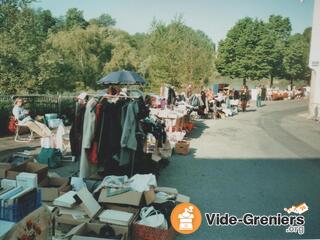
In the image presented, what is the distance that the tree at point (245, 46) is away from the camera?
5019 millimetres

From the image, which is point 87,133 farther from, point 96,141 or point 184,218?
point 184,218

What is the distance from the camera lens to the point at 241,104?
18.3 metres

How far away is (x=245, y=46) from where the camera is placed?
6520 mm

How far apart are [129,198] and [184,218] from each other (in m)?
0.65

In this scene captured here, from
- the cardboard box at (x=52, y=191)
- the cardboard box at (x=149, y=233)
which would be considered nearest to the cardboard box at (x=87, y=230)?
the cardboard box at (x=149, y=233)

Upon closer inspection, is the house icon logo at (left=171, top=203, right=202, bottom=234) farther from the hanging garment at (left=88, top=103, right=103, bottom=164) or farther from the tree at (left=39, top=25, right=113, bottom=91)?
the tree at (left=39, top=25, right=113, bottom=91)

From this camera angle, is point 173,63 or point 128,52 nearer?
point 173,63

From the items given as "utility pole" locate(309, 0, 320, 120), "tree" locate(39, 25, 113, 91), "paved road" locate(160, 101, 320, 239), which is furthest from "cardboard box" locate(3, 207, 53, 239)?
"tree" locate(39, 25, 113, 91)

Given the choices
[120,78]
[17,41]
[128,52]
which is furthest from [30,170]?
[128,52]

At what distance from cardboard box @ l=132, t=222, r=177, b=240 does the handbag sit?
7cm

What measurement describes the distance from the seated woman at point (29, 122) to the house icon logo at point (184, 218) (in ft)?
16.2

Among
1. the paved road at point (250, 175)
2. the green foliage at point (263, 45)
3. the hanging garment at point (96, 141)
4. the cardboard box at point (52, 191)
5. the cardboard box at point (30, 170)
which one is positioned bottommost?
the paved road at point (250, 175)

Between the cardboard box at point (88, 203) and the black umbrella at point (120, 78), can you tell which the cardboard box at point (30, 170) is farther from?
the black umbrella at point (120, 78)

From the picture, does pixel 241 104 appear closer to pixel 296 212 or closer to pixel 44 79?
pixel 44 79
